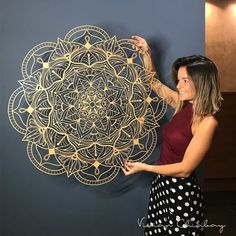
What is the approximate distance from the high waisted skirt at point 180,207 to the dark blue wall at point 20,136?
1.02 feet

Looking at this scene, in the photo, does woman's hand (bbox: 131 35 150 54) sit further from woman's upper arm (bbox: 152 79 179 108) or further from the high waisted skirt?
the high waisted skirt

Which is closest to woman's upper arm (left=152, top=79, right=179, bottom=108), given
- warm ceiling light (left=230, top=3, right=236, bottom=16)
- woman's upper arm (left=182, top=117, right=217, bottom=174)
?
woman's upper arm (left=182, top=117, right=217, bottom=174)

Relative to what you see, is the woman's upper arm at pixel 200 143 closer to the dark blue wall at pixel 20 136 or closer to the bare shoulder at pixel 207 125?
the bare shoulder at pixel 207 125

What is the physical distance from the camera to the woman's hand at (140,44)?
173 cm

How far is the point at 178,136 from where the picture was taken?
5.01 ft

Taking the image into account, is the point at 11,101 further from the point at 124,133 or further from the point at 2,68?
the point at 124,133

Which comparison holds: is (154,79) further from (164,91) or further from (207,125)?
(207,125)

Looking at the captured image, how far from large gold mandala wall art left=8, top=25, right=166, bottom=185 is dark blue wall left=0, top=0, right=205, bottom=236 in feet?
0.16

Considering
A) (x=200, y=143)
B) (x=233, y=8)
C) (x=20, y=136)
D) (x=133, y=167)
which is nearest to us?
(x=200, y=143)

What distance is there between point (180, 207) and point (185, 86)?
508mm

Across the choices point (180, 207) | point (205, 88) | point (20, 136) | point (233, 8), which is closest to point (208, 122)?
point (205, 88)

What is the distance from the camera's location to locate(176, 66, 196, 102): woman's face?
148 centimetres

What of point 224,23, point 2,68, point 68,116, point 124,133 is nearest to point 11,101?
point 2,68

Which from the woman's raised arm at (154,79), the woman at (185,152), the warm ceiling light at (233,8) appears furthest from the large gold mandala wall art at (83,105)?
the warm ceiling light at (233,8)
